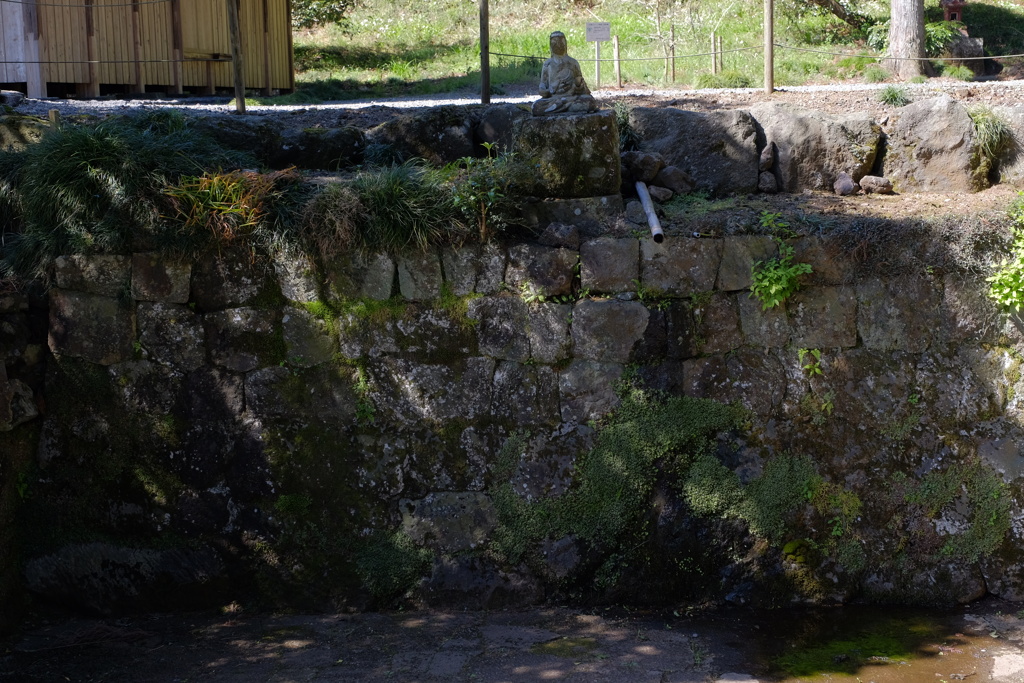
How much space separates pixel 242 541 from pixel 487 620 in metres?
1.64

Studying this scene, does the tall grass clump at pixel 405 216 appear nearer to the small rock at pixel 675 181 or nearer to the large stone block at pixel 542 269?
the large stone block at pixel 542 269

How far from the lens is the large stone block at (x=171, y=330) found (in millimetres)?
5527

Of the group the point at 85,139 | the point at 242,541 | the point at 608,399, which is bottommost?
the point at 242,541

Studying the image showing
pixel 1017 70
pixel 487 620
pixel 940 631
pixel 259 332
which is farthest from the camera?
pixel 1017 70

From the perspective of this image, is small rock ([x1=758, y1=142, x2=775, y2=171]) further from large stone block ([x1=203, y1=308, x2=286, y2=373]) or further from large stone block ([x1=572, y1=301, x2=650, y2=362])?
large stone block ([x1=203, y1=308, x2=286, y2=373])

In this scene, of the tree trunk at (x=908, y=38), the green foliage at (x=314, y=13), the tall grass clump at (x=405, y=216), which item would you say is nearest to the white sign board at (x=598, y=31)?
the tree trunk at (x=908, y=38)

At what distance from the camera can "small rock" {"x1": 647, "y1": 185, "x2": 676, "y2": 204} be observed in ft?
20.5

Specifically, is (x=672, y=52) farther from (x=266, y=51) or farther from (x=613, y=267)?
(x=613, y=267)

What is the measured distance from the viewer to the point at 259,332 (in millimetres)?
5547

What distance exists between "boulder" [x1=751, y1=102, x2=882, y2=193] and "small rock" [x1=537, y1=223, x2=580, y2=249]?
199 cm

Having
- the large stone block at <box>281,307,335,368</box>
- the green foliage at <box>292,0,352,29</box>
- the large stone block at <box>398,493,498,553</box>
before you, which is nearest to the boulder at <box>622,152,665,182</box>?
the large stone block at <box>281,307,335,368</box>

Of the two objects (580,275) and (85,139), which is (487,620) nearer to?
(580,275)

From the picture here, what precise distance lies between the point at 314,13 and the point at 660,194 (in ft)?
49.4

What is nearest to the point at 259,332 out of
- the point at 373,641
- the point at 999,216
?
the point at 373,641
